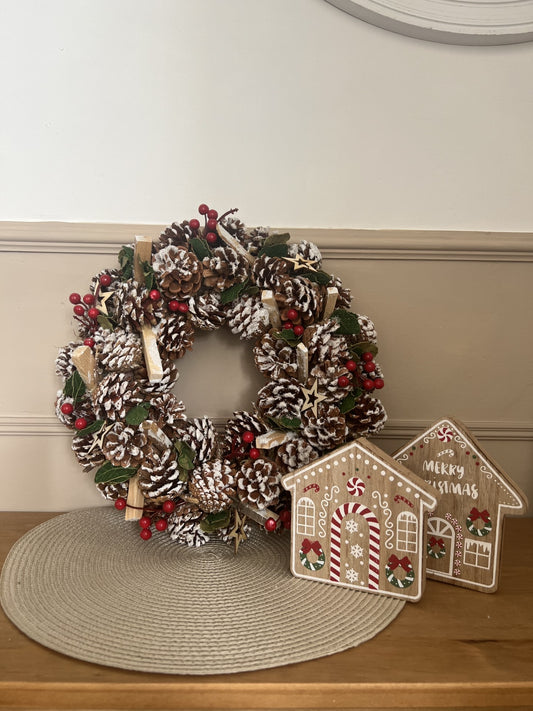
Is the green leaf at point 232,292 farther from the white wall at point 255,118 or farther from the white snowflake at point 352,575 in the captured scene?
the white snowflake at point 352,575

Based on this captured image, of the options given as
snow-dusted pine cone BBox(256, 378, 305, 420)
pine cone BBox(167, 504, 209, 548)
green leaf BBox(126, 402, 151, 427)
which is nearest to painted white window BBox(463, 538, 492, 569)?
snow-dusted pine cone BBox(256, 378, 305, 420)

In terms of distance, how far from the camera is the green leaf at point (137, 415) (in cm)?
86

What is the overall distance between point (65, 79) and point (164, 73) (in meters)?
0.19

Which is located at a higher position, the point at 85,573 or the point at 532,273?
the point at 532,273

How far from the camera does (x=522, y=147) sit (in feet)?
3.49

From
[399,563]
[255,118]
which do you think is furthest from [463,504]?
[255,118]

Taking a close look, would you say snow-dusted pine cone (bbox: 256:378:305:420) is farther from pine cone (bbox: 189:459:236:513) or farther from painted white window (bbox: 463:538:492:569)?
painted white window (bbox: 463:538:492:569)

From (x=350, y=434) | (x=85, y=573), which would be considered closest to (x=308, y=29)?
(x=350, y=434)

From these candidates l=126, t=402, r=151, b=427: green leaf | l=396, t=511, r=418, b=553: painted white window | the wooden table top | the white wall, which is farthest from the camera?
the white wall

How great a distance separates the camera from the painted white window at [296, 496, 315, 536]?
80 centimetres

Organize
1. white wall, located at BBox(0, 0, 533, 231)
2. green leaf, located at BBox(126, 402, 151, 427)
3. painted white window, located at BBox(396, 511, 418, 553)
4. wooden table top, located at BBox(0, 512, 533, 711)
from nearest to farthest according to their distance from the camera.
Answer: wooden table top, located at BBox(0, 512, 533, 711) → painted white window, located at BBox(396, 511, 418, 553) → green leaf, located at BBox(126, 402, 151, 427) → white wall, located at BBox(0, 0, 533, 231)

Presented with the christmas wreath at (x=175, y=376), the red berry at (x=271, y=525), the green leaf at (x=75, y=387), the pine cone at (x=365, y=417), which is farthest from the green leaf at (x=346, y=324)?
the green leaf at (x=75, y=387)

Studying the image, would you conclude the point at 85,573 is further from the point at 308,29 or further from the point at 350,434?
the point at 308,29

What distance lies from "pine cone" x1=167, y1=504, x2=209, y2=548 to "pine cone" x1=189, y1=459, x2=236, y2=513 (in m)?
0.03
